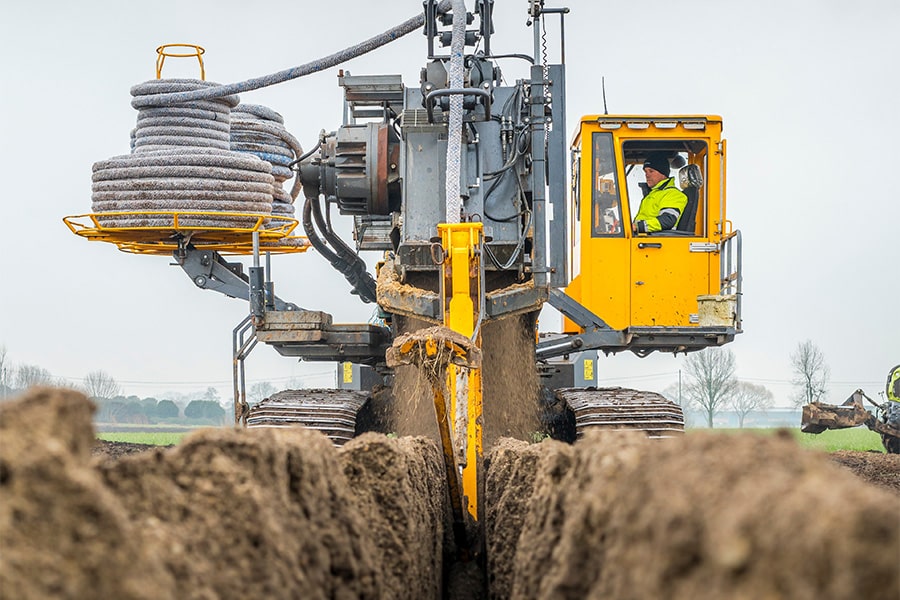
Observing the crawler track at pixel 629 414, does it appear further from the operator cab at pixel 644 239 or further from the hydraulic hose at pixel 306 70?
the hydraulic hose at pixel 306 70

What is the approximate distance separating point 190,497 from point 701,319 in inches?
319

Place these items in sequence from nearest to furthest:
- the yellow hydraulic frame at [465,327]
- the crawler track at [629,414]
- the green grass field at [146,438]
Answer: the yellow hydraulic frame at [465,327], the crawler track at [629,414], the green grass field at [146,438]

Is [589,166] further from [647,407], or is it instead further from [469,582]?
[469,582]

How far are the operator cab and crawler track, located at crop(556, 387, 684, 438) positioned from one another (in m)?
0.97

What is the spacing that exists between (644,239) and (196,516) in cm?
823

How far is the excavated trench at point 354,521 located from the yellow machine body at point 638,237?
652 centimetres

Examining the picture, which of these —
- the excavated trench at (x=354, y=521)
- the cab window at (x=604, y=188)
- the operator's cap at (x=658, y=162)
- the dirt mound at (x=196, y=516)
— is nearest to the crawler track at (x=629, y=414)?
the cab window at (x=604, y=188)

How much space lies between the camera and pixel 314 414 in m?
9.42

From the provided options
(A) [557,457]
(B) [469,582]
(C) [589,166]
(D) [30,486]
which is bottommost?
(B) [469,582]

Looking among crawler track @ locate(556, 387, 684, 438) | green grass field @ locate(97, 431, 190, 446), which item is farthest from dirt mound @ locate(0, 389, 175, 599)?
green grass field @ locate(97, 431, 190, 446)

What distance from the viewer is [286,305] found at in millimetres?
10578

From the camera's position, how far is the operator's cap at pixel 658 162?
10.9 m

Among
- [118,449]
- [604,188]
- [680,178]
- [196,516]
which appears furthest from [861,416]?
[196,516]

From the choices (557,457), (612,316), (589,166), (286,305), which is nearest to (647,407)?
(612,316)
